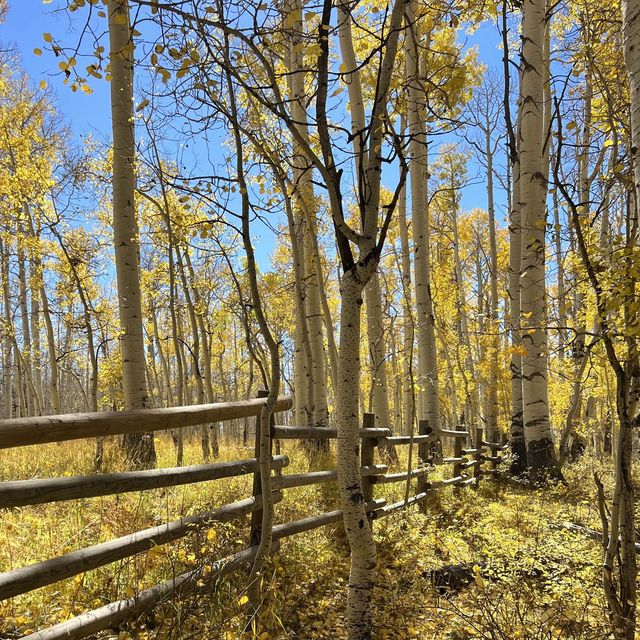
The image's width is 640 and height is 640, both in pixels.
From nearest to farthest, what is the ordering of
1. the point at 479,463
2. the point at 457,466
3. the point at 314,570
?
the point at 314,570
the point at 457,466
the point at 479,463

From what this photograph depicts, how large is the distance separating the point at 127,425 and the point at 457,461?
6.18 metres

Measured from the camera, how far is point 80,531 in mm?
2957

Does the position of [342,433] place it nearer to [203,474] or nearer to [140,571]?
[203,474]

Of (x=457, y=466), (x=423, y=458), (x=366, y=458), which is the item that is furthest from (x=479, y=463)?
(x=366, y=458)

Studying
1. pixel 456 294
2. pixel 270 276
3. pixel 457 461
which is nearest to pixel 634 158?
pixel 457 461

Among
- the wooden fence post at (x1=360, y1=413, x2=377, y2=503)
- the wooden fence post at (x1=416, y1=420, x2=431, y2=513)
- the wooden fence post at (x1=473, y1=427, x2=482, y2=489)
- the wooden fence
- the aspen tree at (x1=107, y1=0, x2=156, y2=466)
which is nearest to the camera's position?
the wooden fence

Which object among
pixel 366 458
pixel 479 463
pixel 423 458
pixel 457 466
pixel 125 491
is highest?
pixel 125 491

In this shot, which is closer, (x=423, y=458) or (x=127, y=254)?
(x=127, y=254)

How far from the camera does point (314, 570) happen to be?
3684mm

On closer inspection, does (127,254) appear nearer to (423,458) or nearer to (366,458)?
(366,458)

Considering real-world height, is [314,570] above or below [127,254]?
below

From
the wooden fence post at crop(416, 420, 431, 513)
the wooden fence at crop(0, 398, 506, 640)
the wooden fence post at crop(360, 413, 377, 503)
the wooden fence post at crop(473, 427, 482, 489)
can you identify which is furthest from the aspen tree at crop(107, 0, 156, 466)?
the wooden fence post at crop(473, 427, 482, 489)

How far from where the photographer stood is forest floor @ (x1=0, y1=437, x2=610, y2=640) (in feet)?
8.22

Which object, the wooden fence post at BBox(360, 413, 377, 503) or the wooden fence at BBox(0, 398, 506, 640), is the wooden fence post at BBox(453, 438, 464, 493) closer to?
the wooden fence post at BBox(360, 413, 377, 503)
